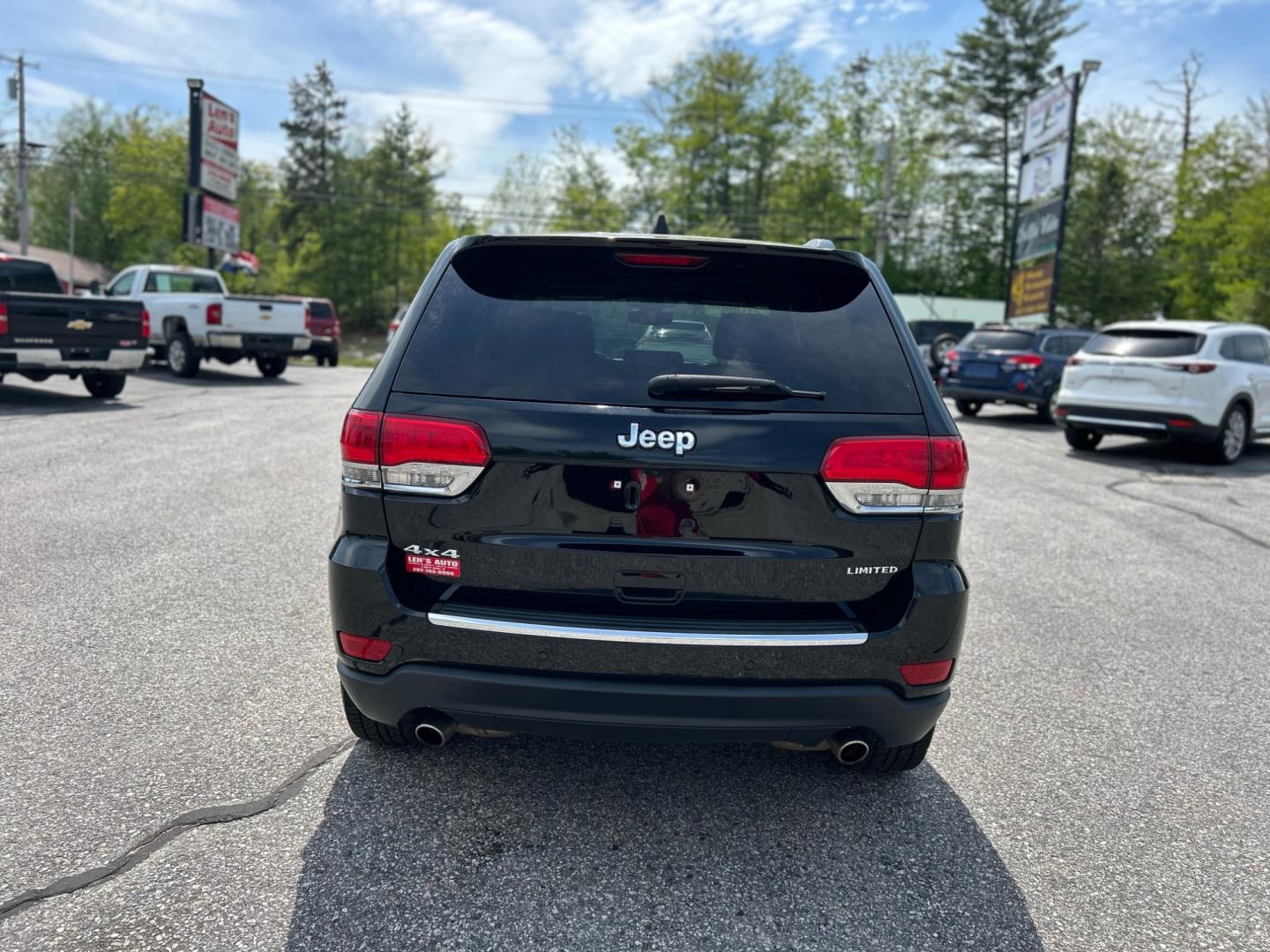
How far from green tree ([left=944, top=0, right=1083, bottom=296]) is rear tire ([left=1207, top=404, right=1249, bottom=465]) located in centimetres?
4660

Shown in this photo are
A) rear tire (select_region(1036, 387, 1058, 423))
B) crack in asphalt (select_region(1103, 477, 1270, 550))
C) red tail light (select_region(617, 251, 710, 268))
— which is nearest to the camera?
red tail light (select_region(617, 251, 710, 268))

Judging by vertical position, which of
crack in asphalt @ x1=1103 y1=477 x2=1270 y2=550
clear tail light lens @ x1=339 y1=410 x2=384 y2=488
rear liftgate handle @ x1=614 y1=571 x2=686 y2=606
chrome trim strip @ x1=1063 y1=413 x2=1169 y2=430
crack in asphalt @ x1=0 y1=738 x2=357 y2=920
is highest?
clear tail light lens @ x1=339 y1=410 x2=384 y2=488

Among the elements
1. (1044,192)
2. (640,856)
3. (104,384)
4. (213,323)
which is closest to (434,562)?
(640,856)

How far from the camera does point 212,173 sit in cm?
3147

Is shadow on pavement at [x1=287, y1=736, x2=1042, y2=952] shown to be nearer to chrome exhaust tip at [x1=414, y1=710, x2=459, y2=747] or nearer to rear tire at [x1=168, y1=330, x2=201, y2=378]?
chrome exhaust tip at [x1=414, y1=710, x2=459, y2=747]

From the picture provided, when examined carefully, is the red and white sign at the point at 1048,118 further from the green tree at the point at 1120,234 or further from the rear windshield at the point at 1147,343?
the green tree at the point at 1120,234

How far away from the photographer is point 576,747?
3492 millimetres

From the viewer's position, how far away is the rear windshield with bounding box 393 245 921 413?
8.87ft

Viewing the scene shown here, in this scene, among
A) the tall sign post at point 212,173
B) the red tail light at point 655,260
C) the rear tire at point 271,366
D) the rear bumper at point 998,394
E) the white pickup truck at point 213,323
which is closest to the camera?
the red tail light at point 655,260

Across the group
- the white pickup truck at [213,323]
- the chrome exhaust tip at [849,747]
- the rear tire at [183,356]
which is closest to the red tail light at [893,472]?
the chrome exhaust tip at [849,747]

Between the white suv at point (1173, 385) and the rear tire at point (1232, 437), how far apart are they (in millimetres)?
12

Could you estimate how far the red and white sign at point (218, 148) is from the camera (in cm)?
3045

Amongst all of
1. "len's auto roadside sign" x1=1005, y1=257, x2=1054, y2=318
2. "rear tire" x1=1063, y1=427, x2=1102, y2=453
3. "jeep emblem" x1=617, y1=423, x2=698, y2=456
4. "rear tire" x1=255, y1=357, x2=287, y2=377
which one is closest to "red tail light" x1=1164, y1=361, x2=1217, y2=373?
"rear tire" x1=1063, y1=427, x2=1102, y2=453

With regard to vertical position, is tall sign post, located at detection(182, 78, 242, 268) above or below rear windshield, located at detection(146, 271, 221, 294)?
above
